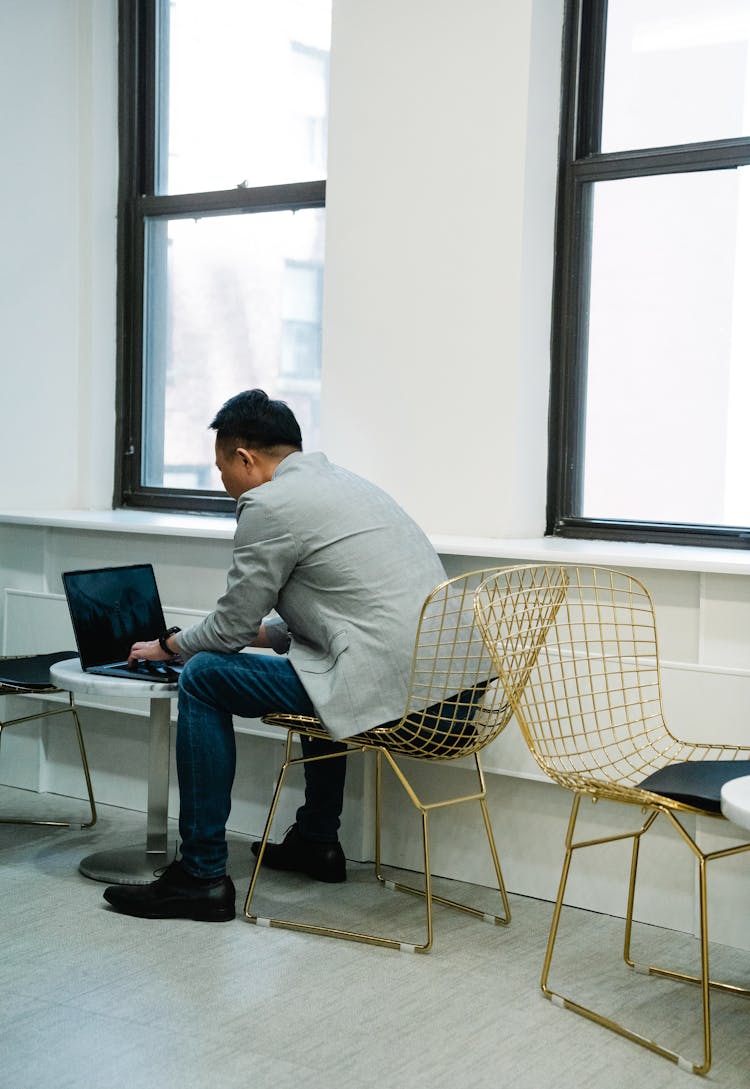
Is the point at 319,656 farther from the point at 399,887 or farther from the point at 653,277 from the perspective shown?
the point at 653,277

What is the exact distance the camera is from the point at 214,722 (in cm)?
287

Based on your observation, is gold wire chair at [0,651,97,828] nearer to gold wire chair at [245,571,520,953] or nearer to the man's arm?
the man's arm

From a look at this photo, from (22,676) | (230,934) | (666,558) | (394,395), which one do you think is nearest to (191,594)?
(22,676)

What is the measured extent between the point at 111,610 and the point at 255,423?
2.00ft

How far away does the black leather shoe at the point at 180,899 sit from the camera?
2881mm

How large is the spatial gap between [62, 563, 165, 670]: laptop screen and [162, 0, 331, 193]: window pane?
1.50 meters

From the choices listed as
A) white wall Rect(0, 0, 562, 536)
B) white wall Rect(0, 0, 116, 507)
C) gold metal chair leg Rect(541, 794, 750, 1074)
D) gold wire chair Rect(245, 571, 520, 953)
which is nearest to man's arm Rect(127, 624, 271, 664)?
gold wire chair Rect(245, 571, 520, 953)

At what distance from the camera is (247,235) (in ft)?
13.3

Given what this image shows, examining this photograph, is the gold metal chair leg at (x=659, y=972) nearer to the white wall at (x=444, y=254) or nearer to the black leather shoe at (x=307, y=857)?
the black leather shoe at (x=307, y=857)

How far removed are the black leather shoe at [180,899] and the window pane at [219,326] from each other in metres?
1.50

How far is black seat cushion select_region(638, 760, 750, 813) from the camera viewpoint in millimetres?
2242

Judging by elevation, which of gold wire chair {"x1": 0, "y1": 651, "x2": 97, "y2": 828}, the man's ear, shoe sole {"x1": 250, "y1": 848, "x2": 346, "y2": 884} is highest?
the man's ear

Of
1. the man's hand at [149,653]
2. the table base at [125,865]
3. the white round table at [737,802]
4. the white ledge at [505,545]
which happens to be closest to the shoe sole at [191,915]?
the table base at [125,865]

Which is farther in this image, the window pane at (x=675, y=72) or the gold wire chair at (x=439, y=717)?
Result: the window pane at (x=675, y=72)
